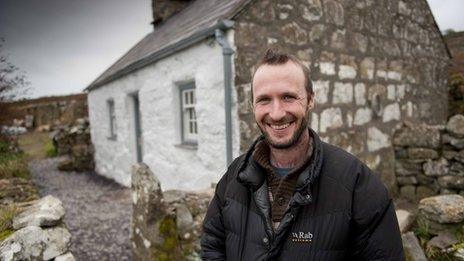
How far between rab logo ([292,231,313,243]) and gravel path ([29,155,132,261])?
13.1ft

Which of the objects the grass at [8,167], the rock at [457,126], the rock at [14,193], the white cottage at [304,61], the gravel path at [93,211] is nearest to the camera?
the white cottage at [304,61]

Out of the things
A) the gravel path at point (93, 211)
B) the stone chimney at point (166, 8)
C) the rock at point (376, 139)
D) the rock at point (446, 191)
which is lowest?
the gravel path at point (93, 211)

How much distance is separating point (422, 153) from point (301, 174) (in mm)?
5607

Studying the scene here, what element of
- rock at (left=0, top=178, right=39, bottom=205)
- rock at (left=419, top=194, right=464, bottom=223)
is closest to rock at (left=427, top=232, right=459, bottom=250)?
rock at (left=419, top=194, right=464, bottom=223)

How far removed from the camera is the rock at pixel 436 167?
6.00 metres

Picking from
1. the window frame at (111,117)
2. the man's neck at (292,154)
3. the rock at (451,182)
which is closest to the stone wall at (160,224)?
the man's neck at (292,154)

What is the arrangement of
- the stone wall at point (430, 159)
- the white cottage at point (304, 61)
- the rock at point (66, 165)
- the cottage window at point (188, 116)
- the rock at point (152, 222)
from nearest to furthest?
the rock at point (152, 222) → the white cottage at point (304, 61) → the stone wall at point (430, 159) → the cottage window at point (188, 116) → the rock at point (66, 165)

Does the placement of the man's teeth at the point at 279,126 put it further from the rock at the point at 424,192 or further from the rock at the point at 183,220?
the rock at the point at 424,192

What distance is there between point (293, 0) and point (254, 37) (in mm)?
983

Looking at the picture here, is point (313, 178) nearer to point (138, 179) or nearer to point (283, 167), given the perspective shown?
point (283, 167)

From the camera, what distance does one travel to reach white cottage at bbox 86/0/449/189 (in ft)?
15.9

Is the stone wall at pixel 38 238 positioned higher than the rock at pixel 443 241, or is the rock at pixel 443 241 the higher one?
the stone wall at pixel 38 238

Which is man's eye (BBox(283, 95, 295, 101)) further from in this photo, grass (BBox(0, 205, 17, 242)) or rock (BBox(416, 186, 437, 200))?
rock (BBox(416, 186, 437, 200))

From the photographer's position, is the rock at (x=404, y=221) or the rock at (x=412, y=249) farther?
the rock at (x=404, y=221)
